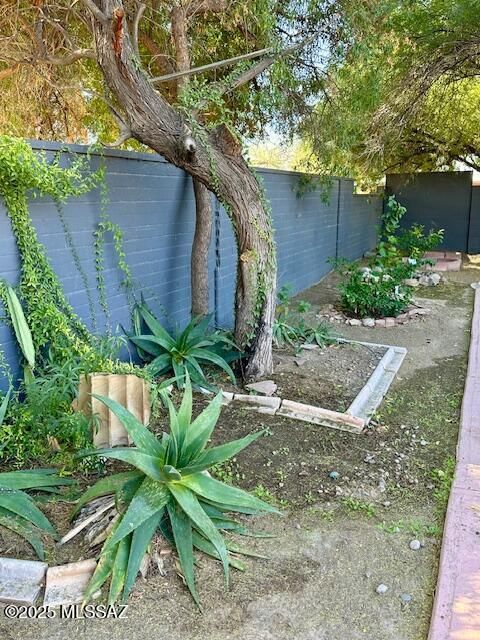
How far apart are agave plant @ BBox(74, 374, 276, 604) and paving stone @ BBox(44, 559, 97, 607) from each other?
7 cm

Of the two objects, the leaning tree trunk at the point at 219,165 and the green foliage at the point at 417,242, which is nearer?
the leaning tree trunk at the point at 219,165

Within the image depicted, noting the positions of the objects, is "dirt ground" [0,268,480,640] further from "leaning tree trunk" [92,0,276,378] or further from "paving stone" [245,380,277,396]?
"leaning tree trunk" [92,0,276,378]

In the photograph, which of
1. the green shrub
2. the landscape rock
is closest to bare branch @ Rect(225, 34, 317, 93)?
the green shrub

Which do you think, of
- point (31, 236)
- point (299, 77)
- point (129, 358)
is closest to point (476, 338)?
point (299, 77)

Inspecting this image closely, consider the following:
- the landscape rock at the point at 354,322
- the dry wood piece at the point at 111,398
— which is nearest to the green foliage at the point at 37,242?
the dry wood piece at the point at 111,398

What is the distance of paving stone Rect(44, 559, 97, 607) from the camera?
2.07m

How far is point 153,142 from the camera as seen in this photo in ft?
12.4

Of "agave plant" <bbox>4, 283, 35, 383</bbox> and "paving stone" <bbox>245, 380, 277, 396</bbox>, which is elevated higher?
"agave plant" <bbox>4, 283, 35, 383</bbox>

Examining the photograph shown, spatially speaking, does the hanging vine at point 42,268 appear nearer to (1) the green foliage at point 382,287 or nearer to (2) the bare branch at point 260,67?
(2) the bare branch at point 260,67

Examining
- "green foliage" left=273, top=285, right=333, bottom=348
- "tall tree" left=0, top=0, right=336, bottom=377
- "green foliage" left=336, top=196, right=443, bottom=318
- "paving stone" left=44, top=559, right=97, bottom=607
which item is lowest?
"paving stone" left=44, top=559, right=97, bottom=607

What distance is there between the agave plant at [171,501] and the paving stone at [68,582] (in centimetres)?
7

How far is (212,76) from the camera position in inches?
213

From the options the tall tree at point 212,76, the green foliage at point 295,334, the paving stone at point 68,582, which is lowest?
the paving stone at point 68,582

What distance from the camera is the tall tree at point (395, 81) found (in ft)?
17.8
